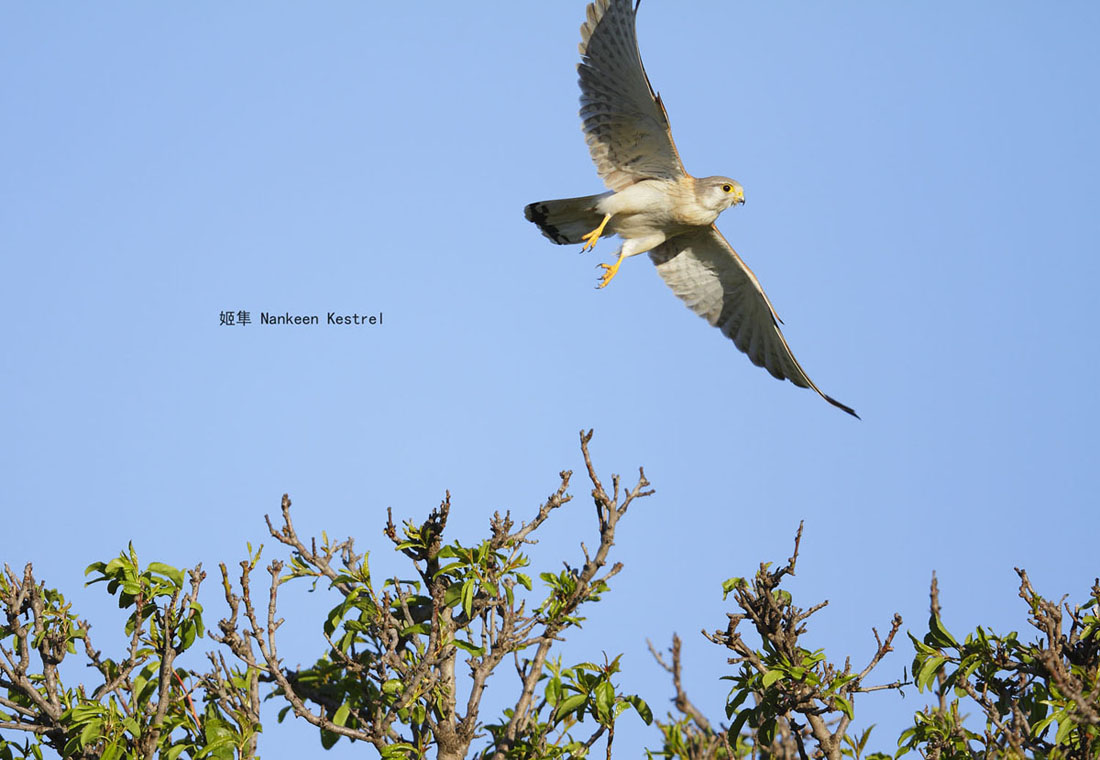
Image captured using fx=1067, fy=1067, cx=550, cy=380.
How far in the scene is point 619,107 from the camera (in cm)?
849

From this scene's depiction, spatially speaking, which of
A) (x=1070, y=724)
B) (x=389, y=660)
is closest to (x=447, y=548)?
(x=389, y=660)

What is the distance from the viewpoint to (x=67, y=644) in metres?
5.25

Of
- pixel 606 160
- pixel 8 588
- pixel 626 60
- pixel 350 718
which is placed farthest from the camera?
pixel 606 160

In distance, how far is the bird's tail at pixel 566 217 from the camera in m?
9.02

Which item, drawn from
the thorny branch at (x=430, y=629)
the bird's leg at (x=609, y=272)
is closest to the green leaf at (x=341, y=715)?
the thorny branch at (x=430, y=629)

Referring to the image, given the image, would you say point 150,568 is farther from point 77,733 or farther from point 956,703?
point 956,703

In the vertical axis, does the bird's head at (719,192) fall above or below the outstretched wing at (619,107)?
below

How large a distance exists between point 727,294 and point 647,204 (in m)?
1.74

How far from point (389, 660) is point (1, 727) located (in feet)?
5.74

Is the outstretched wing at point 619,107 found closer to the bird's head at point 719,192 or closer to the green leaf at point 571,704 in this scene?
the bird's head at point 719,192

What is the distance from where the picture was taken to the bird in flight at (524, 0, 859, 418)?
27.1 ft

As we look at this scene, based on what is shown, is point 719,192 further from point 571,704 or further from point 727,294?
point 571,704

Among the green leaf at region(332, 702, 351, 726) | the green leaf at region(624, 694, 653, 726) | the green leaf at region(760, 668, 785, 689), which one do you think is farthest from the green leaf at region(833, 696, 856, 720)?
the green leaf at region(332, 702, 351, 726)

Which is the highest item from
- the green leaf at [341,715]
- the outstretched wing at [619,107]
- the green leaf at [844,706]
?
the outstretched wing at [619,107]
